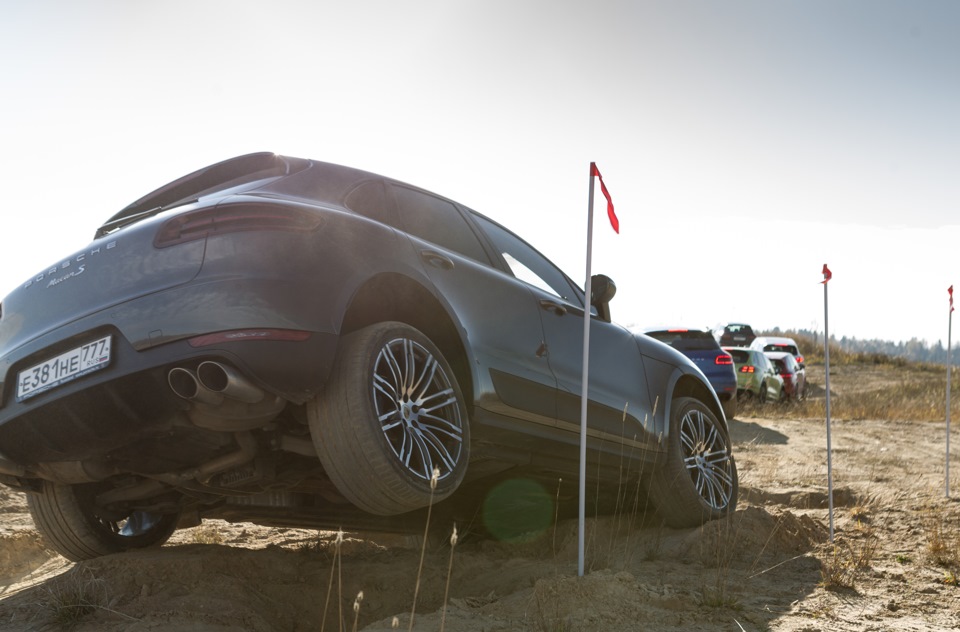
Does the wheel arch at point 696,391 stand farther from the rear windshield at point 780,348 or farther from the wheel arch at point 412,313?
the rear windshield at point 780,348

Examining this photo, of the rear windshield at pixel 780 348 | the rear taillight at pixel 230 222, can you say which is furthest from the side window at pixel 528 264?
the rear windshield at pixel 780 348

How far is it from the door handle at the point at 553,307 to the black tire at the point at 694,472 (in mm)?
1265

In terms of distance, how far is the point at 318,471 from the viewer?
10.7ft

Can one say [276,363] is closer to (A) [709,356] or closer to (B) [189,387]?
(B) [189,387]

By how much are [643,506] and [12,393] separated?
3698 millimetres

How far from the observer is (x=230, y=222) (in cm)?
A: 294

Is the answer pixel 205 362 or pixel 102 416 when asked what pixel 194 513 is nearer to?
pixel 102 416

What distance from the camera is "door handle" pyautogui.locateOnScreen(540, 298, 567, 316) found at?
169 inches

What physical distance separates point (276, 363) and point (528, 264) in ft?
7.18

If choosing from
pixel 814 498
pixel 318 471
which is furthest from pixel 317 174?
pixel 814 498

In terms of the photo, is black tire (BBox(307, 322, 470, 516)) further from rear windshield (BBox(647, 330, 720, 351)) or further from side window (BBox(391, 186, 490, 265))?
rear windshield (BBox(647, 330, 720, 351))

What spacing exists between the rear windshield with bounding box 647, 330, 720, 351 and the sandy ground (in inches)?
264

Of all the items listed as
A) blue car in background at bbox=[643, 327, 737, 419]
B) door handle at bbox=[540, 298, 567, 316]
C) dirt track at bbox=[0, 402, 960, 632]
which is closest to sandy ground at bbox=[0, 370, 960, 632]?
dirt track at bbox=[0, 402, 960, 632]

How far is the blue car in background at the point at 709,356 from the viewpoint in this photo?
502 inches
